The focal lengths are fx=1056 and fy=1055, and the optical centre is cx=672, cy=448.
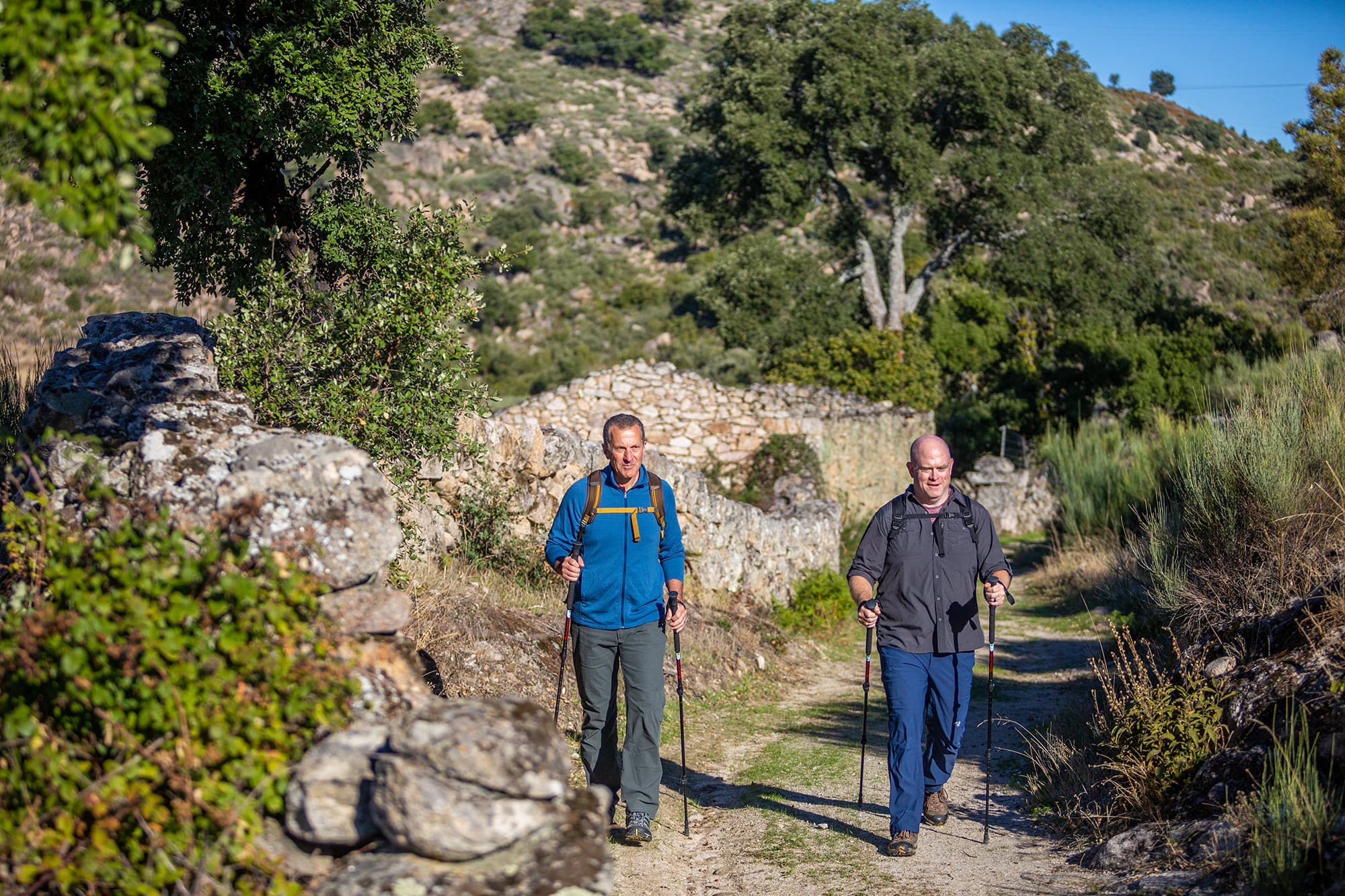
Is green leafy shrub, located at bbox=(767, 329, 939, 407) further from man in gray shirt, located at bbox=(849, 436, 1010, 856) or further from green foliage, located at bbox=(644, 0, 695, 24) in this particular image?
green foliage, located at bbox=(644, 0, 695, 24)

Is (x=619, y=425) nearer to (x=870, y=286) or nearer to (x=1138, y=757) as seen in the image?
(x=1138, y=757)

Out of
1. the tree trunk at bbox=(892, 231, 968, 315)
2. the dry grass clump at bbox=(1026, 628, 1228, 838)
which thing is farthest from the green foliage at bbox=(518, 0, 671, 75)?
the dry grass clump at bbox=(1026, 628, 1228, 838)

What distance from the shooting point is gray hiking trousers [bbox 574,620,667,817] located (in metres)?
5.81

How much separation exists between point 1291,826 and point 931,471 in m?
2.38

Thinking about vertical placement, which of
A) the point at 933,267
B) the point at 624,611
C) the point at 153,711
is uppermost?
the point at 933,267

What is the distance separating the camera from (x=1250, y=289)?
38.8 meters

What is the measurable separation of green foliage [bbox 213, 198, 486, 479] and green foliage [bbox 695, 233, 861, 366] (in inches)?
785

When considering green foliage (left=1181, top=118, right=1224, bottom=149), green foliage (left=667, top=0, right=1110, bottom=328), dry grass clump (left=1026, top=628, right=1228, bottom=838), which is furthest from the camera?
green foliage (left=1181, top=118, right=1224, bottom=149)

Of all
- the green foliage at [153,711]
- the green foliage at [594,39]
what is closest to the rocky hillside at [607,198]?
the green foliage at [594,39]

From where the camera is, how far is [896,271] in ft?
99.5

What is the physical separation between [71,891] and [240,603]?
938 mm

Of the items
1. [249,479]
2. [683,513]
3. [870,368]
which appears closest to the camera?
[249,479]

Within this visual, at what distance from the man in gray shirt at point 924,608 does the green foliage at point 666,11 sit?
74479mm

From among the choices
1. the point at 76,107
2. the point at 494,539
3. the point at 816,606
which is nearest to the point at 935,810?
the point at 494,539
